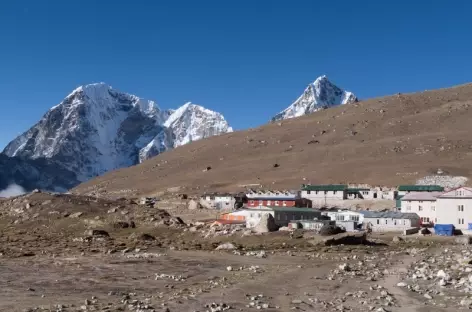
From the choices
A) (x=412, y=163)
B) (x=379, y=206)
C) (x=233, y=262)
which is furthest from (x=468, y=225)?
(x=412, y=163)

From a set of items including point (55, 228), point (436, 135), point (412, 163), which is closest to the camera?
point (55, 228)

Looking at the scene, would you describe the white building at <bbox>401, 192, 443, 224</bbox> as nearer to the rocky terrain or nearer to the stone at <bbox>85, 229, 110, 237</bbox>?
the rocky terrain

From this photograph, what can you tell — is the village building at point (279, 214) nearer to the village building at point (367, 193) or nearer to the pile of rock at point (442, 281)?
the village building at point (367, 193)

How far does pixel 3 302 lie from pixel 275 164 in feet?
528

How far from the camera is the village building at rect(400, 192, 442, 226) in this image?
90.0 metres

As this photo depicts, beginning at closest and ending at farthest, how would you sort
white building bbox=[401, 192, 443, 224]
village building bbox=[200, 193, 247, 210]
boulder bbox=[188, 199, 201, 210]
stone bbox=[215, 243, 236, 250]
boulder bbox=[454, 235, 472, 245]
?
stone bbox=[215, 243, 236, 250] < boulder bbox=[454, 235, 472, 245] < white building bbox=[401, 192, 443, 224] < boulder bbox=[188, 199, 201, 210] < village building bbox=[200, 193, 247, 210]

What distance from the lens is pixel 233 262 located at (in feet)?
150

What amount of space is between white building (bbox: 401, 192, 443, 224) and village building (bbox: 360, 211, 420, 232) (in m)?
5.64

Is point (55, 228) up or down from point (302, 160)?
down

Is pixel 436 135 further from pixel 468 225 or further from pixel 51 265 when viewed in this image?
pixel 51 265

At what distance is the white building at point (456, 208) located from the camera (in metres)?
78.1

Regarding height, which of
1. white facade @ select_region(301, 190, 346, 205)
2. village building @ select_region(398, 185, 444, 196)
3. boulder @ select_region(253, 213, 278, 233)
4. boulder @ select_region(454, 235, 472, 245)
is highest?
village building @ select_region(398, 185, 444, 196)

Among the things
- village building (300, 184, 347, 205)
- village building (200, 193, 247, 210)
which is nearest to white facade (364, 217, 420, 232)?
village building (300, 184, 347, 205)

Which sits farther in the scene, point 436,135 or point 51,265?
point 436,135
